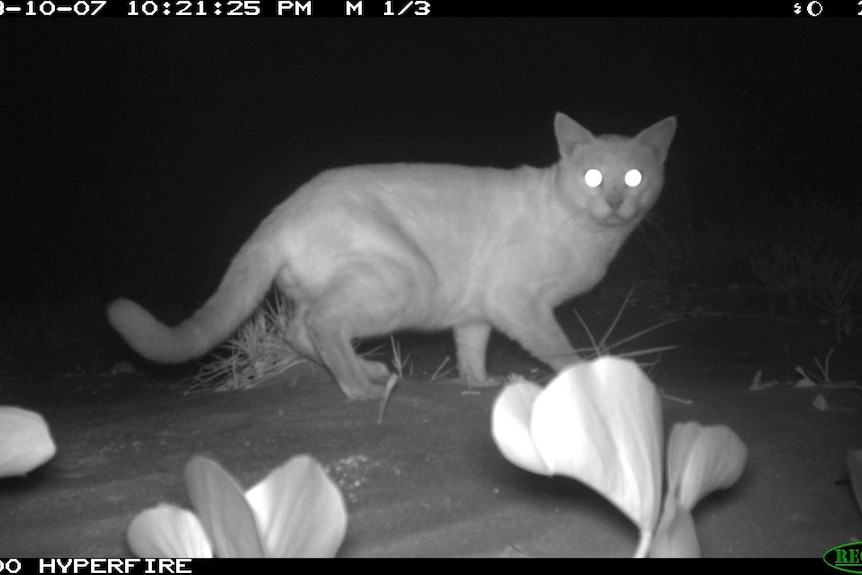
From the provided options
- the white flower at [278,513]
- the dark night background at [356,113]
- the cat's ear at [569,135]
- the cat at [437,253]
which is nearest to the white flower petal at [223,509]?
the white flower at [278,513]

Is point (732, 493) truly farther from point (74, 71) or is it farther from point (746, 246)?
point (74, 71)

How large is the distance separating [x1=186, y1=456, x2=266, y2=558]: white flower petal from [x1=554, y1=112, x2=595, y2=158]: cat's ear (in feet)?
10.6

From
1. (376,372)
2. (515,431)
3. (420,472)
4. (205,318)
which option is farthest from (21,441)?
(376,372)

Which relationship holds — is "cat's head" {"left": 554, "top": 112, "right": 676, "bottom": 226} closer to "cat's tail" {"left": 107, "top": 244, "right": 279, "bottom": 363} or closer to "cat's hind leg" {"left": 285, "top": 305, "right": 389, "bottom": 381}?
"cat's hind leg" {"left": 285, "top": 305, "right": 389, "bottom": 381}

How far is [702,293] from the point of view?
519 centimetres

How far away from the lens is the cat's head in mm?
3545

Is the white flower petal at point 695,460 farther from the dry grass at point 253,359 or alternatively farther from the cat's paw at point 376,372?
the dry grass at point 253,359

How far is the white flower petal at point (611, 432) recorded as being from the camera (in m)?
0.72

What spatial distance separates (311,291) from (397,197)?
0.57 meters

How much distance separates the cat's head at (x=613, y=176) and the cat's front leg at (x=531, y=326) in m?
0.51

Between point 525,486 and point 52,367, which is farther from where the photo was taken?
point 52,367

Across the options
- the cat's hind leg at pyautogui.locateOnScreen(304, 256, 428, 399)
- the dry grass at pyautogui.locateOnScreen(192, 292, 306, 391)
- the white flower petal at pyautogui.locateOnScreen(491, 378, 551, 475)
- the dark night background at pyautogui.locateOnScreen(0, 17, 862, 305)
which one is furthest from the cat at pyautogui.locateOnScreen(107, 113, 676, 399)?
the dark night background at pyautogui.locateOnScreen(0, 17, 862, 305)

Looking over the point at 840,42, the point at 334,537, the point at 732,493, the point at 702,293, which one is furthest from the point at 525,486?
the point at 840,42

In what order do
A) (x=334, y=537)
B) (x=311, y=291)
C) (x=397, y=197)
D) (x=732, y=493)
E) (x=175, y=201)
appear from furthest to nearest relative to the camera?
(x=175, y=201) < (x=397, y=197) < (x=311, y=291) < (x=732, y=493) < (x=334, y=537)
